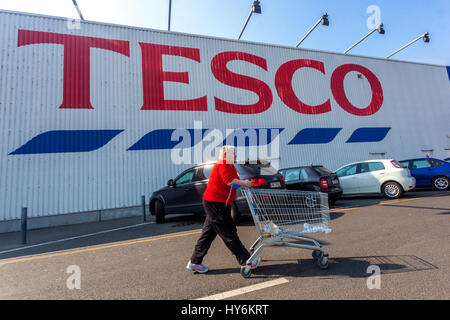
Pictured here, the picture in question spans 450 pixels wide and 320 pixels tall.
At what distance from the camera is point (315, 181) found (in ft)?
25.4

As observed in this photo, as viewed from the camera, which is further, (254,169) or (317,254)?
(254,169)

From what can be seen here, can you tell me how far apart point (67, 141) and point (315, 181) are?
32.6 feet

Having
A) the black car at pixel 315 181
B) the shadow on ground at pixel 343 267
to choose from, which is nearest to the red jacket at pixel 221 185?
the shadow on ground at pixel 343 267

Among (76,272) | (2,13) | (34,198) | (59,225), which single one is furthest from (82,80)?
(76,272)

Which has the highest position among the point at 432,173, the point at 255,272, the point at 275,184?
the point at 432,173

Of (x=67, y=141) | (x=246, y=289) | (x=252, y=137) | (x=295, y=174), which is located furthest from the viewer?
(x=252, y=137)

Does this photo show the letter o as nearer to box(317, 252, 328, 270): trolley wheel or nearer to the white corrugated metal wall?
the white corrugated metal wall

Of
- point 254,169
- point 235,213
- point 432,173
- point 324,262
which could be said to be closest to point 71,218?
point 235,213

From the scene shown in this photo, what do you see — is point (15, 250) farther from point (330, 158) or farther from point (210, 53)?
point (330, 158)

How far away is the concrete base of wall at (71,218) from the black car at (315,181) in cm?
677

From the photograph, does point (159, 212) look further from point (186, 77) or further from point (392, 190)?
point (392, 190)

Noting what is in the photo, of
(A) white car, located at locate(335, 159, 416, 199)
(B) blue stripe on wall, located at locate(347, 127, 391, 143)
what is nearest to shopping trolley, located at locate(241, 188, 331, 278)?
(A) white car, located at locate(335, 159, 416, 199)

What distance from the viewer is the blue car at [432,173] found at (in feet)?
33.3

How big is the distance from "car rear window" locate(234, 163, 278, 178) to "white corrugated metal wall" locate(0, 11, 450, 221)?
5.86 metres
